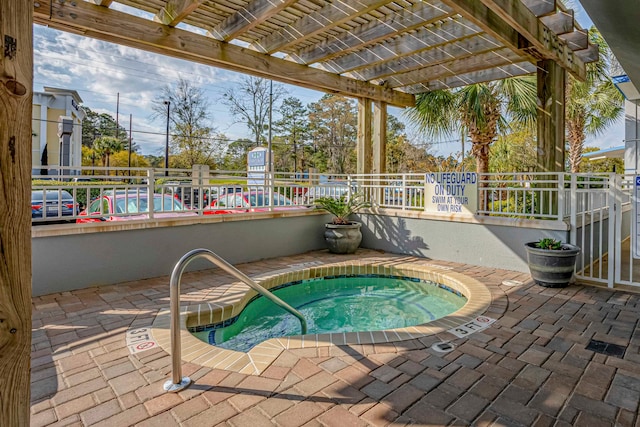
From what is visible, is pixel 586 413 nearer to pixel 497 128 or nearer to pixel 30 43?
pixel 30 43

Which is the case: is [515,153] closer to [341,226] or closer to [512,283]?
[341,226]

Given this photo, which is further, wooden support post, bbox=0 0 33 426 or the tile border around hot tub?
the tile border around hot tub

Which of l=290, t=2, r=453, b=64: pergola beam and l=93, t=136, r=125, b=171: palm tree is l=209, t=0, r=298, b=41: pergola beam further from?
l=93, t=136, r=125, b=171: palm tree

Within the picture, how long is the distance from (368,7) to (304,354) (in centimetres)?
374

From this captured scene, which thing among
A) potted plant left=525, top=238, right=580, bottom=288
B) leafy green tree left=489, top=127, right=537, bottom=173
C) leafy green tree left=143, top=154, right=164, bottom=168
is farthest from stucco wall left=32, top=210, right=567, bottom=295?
leafy green tree left=143, top=154, right=164, bottom=168

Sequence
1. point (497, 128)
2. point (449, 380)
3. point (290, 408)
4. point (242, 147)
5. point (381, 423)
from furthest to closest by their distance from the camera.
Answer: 1. point (242, 147)
2. point (497, 128)
3. point (449, 380)
4. point (290, 408)
5. point (381, 423)

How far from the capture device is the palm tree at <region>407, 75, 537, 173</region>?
748cm

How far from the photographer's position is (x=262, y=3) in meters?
4.24

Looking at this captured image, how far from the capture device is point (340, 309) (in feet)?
14.9

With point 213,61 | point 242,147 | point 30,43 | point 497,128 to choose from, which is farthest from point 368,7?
point 242,147

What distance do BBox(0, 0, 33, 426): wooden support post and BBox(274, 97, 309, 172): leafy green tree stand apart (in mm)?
Result: 24360

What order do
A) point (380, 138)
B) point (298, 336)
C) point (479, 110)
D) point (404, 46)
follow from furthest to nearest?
1. point (479, 110)
2. point (380, 138)
3. point (404, 46)
4. point (298, 336)

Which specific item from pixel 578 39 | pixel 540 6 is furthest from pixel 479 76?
pixel 540 6

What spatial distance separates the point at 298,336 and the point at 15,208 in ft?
7.55
